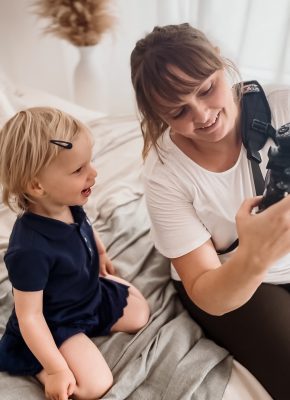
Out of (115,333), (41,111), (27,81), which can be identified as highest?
(41,111)

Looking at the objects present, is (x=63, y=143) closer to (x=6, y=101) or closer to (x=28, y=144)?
(x=28, y=144)

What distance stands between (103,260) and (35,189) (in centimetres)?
31

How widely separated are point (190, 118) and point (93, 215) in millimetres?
567

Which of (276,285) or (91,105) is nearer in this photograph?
(276,285)

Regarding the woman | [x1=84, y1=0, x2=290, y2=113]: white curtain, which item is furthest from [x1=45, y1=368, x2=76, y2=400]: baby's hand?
[x1=84, y1=0, x2=290, y2=113]: white curtain

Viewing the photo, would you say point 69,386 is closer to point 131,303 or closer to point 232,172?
point 131,303

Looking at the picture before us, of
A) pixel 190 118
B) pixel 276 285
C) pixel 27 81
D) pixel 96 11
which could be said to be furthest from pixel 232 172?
pixel 27 81

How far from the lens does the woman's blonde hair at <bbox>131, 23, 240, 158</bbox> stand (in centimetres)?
72

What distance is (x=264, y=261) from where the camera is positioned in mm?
636

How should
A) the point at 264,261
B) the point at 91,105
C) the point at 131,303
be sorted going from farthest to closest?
the point at 91,105 < the point at 131,303 < the point at 264,261

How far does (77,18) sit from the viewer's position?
1749mm

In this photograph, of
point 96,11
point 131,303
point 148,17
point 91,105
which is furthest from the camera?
point 91,105

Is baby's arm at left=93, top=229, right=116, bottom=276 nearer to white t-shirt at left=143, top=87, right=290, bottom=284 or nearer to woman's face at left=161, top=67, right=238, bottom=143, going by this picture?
white t-shirt at left=143, top=87, right=290, bottom=284

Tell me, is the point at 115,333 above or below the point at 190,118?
below
